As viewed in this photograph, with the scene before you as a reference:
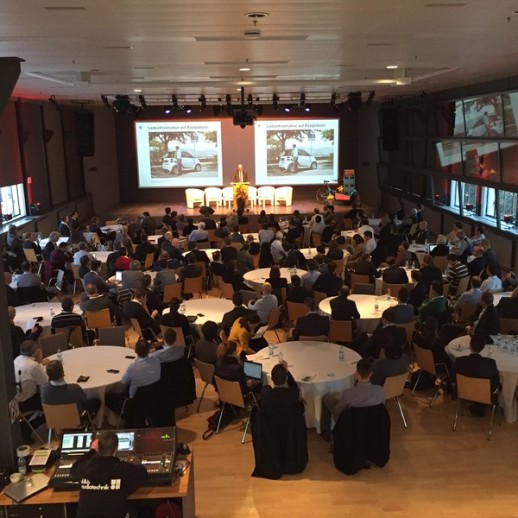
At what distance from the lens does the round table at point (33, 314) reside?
8.44m

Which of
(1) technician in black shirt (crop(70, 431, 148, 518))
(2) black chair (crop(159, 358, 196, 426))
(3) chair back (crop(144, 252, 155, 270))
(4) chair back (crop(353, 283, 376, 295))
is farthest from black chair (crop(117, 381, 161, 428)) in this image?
(3) chair back (crop(144, 252, 155, 270))

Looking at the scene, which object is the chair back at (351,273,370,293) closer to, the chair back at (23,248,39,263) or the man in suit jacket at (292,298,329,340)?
the man in suit jacket at (292,298,329,340)

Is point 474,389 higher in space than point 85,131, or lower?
lower

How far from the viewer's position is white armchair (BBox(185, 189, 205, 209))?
71.3 ft

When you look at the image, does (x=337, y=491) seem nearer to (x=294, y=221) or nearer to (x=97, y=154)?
(x=294, y=221)

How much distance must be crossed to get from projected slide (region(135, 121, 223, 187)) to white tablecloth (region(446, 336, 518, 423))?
16.7m

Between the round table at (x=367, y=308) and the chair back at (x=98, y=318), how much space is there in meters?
3.28

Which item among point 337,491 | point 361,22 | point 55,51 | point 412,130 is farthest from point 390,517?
point 412,130

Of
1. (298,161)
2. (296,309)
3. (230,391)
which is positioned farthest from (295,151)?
(230,391)

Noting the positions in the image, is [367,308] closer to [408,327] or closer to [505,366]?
[408,327]

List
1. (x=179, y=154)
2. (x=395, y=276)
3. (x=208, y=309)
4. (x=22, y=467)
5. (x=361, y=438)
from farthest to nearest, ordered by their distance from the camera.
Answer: (x=179, y=154), (x=395, y=276), (x=208, y=309), (x=361, y=438), (x=22, y=467)

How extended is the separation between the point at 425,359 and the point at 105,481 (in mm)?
4547

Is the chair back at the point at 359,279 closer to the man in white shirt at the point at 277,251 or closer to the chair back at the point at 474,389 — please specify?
the man in white shirt at the point at 277,251

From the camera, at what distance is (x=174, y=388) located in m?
7.23
